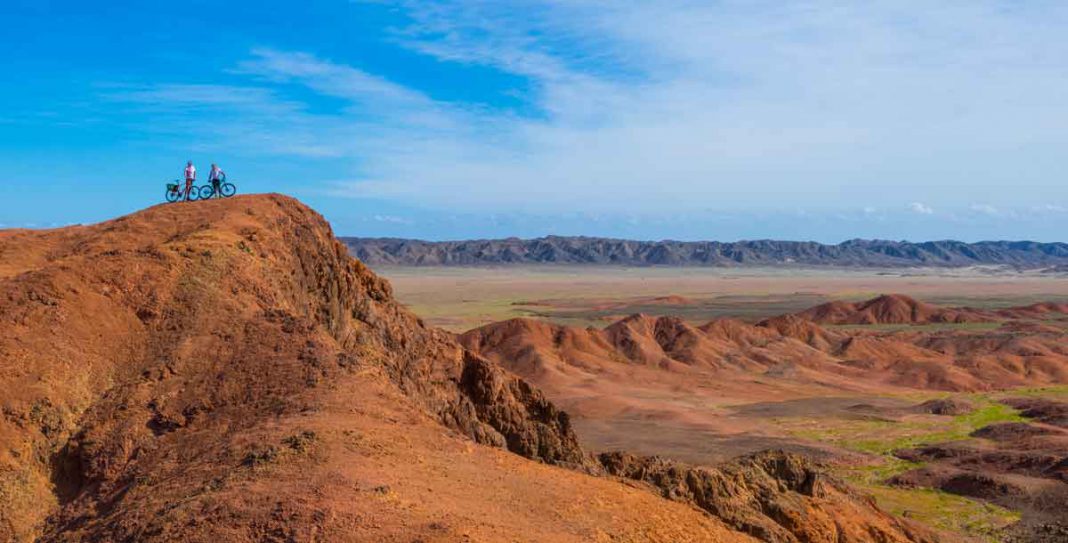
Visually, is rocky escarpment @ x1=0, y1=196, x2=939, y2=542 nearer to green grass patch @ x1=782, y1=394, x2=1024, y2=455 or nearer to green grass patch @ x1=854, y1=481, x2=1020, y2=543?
green grass patch @ x1=854, y1=481, x2=1020, y2=543

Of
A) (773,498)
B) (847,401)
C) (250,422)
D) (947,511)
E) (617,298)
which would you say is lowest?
(847,401)

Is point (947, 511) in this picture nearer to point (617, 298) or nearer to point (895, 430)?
point (895, 430)

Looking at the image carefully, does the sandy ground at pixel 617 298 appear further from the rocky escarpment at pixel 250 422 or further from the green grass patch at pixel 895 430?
the rocky escarpment at pixel 250 422

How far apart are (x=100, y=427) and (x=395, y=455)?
15.2 feet

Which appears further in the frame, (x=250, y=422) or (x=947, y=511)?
(x=947, y=511)

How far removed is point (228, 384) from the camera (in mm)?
14703

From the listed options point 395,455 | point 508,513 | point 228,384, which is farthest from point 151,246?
point 508,513

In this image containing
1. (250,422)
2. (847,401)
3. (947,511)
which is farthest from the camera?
(847,401)

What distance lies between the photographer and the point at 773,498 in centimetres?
2111

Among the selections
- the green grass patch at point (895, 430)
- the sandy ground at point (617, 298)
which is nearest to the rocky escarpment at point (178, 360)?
the green grass patch at point (895, 430)

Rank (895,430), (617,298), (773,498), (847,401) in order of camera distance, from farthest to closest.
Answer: (617,298)
(847,401)
(895,430)
(773,498)

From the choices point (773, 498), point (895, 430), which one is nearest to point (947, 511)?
point (773, 498)

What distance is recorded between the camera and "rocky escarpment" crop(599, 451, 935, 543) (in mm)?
19297

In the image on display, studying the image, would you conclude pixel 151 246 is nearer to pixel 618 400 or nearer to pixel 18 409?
pixel 18 409
